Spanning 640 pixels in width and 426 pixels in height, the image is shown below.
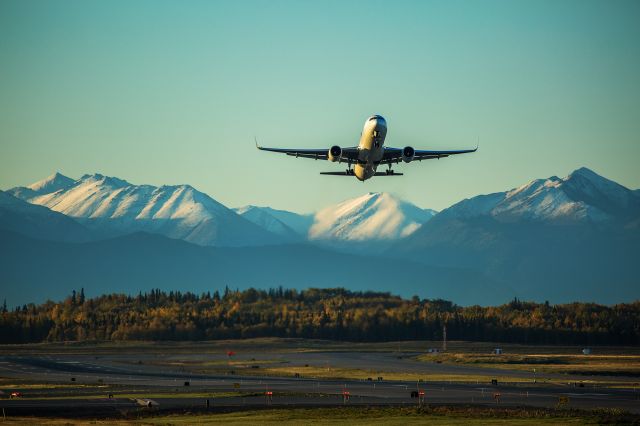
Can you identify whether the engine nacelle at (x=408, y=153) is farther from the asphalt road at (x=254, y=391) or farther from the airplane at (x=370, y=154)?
the asphalt road at (x=254, y=391)

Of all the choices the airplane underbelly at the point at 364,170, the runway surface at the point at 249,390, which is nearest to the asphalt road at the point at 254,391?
the runway surface at the point at 249,390

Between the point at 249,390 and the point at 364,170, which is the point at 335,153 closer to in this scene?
the point at 364,170

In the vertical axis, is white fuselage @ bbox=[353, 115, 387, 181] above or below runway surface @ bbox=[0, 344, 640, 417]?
above

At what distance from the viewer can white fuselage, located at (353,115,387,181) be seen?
112 meters

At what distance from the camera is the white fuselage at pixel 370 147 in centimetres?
11162

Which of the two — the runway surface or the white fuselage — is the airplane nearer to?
the white fuselage

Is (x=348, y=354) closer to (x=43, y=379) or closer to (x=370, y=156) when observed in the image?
(x=43, y=379)

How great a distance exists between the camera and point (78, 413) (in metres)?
95.4

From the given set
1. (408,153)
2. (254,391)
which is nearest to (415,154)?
(408,153)

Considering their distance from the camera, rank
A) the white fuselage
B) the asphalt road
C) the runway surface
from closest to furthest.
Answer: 1. the asphalt road
2. the runway surface
3. the white fuselage

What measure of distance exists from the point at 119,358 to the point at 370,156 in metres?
86.6

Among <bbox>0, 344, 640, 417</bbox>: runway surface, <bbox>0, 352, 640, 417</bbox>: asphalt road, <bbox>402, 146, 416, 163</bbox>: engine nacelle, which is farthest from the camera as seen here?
<bbox>402, 146, 416, 163</bbox>: engine nacelle

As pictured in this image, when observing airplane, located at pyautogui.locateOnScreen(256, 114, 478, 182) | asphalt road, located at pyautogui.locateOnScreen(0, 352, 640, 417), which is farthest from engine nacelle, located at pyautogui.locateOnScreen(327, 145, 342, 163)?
asphalt road, located at pyautogui.locateOnScreen(0, 352, 640, 417)

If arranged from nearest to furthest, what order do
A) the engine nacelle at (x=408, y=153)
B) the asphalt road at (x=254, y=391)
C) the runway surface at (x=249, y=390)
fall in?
the asphalt road at (x=254, y=391) → the runway surface at (x=249, y=390) → the engine nacelle at (x=408, y=153)
